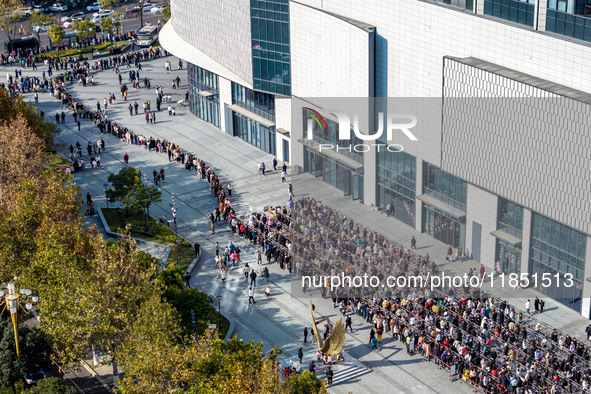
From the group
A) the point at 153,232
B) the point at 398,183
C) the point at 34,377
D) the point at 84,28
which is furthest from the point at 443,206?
the point at 84,28

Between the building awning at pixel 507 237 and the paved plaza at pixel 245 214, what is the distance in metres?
3.62

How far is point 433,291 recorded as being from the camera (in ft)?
225

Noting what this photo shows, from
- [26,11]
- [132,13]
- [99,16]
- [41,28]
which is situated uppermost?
[26,11]

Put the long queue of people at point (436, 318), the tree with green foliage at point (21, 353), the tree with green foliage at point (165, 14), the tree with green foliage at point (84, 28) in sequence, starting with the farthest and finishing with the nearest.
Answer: the tree with green foliage at point (165, 14), the tree with green foliage at point (84, 28), the long queue of people at point (436, 318), the tree with green foliage at point (21, 353)

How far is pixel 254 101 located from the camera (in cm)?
9894

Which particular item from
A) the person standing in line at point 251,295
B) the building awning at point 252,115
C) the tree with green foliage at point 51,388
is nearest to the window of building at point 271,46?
the building awning at point 252,115

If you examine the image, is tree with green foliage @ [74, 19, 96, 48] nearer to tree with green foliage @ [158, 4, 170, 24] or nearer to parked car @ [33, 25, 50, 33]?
parked car @ [33, 25, 50, 33]

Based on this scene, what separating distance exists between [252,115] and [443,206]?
95.5 feet

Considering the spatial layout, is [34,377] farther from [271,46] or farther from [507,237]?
[271,46]

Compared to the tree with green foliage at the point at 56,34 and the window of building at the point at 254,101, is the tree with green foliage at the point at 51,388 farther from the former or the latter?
the tree with green foliage at the point at 56,34

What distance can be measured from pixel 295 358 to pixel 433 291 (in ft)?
37.6

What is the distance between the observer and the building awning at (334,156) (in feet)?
278
